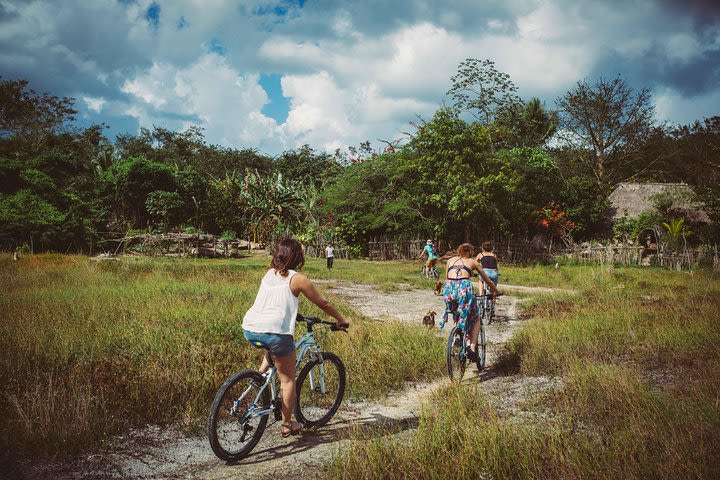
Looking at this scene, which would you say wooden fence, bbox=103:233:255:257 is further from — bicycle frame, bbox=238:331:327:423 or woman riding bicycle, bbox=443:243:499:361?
bicycle frame, bbox=238:331:327:423

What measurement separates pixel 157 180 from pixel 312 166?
1724 centimetres

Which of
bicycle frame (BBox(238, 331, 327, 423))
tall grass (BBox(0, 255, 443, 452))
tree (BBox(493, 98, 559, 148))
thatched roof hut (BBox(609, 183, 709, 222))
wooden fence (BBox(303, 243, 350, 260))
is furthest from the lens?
tree (BBox(493, 98, 559, 148))

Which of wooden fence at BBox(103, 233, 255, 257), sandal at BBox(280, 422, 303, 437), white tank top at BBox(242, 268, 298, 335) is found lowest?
sandal at BBox(280, 422, 303, 437)

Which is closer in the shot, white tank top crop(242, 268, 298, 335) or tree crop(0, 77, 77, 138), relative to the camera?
white tank top crop(242, 268, 298, 335)

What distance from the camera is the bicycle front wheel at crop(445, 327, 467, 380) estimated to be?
601 centimetres

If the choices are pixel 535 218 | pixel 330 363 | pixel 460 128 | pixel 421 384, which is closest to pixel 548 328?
pixel 421 384

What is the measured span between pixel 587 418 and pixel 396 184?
24.1 meters

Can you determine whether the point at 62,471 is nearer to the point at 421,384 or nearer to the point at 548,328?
the point at 421,384

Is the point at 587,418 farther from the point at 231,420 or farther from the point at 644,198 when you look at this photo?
the point at 644,198

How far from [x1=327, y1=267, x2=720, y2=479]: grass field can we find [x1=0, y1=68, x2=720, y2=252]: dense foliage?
15573 mm

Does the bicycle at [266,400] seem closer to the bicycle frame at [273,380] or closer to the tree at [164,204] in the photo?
the bicycle frame at [273,380]

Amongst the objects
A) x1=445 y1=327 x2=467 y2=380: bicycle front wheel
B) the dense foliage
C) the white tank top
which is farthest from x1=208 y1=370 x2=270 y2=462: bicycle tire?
the dense foliage

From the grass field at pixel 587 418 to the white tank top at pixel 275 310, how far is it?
1.11m

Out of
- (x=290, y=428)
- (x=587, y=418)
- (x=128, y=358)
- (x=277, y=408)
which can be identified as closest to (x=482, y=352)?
(x=587, y=418)
